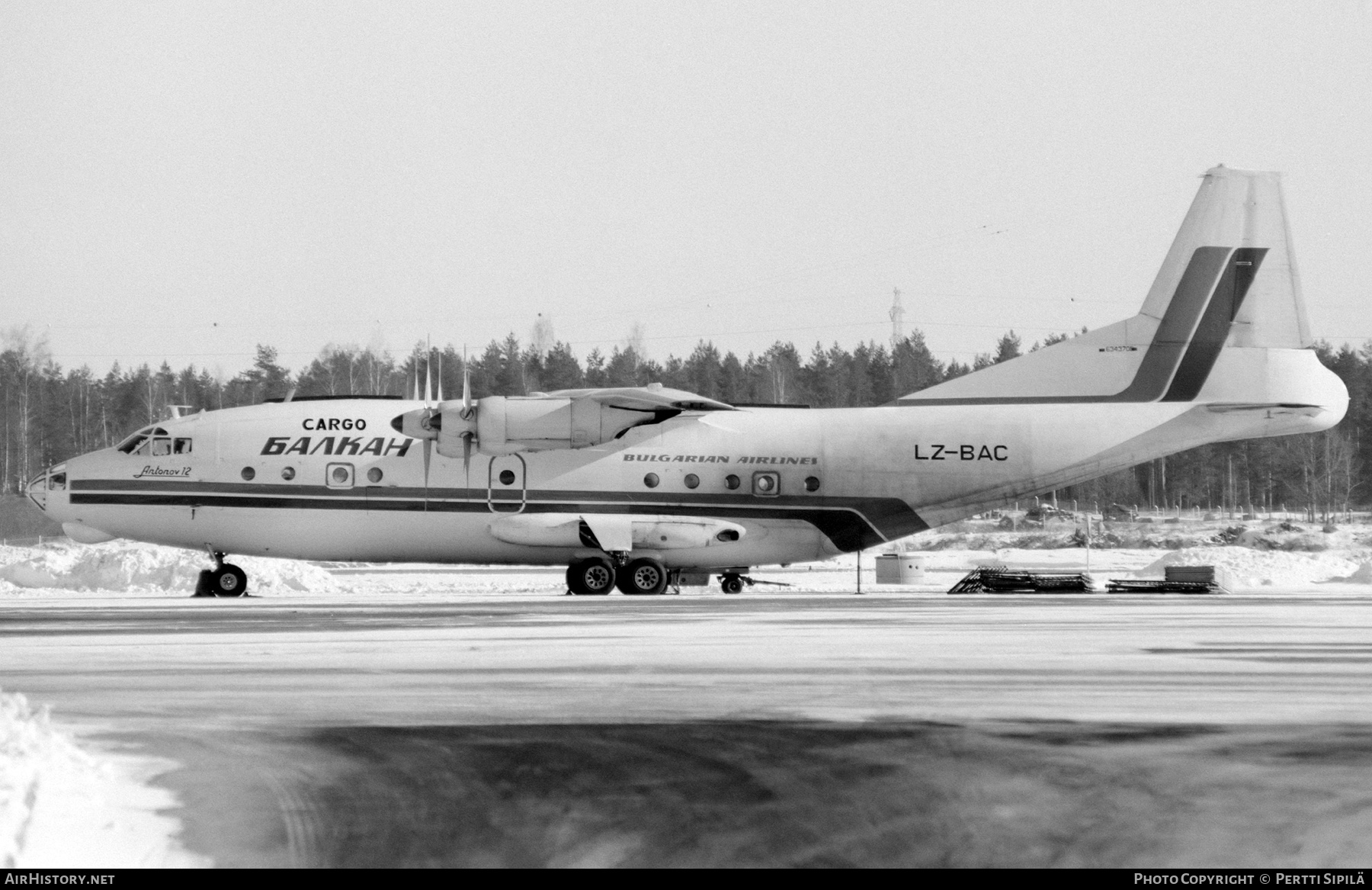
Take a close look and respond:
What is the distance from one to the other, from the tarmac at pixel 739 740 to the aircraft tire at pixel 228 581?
1130 cm

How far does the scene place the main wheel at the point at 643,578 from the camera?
30906mm

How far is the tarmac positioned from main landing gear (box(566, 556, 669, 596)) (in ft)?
36.5

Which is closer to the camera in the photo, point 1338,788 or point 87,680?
point 1338,788

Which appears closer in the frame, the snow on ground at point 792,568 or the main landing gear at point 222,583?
the main landing gear at point 222,583

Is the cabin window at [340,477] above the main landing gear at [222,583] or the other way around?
above

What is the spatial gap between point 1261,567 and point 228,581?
29236 mm

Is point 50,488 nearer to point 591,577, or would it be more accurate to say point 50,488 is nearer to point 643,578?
point 591,577

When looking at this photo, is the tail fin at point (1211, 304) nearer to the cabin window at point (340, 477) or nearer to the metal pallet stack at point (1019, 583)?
the metal pallet stack at point (1019, 583)

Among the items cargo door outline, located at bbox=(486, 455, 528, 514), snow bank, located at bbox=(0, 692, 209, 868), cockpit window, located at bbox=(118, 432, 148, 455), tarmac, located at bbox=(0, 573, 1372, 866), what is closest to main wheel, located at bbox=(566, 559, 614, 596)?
cargo door outline, located at bbox=(486, 455, 528, 514)

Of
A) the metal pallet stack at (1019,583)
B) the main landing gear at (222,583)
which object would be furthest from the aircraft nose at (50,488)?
the metal pallet stack at (1019,583)

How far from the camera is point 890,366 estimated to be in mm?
121062
